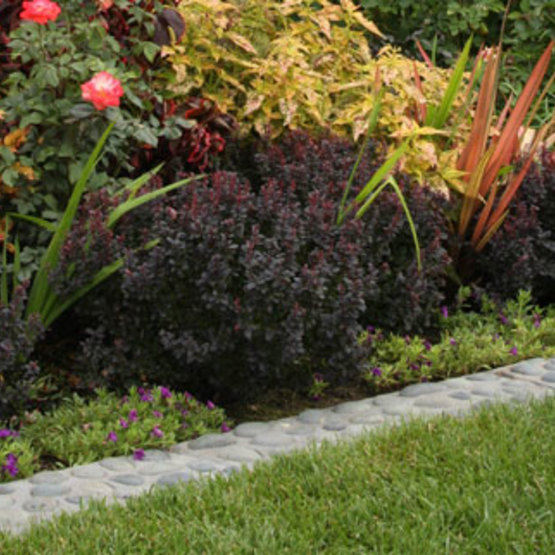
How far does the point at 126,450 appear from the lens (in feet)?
12.4

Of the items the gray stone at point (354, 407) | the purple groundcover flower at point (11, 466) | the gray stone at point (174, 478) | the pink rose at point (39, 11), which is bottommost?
the gray stone at point (354, 407)

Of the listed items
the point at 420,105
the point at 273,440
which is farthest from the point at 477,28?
the point at 273,440

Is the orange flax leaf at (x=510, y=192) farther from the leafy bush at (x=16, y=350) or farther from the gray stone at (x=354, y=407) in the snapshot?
the leafy bush at (x=16, y=350)

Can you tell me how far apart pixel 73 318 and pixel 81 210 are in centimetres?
55

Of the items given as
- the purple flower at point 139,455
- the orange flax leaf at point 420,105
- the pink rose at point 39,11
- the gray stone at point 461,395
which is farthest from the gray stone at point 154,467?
the orange flax leaf at point 420,105

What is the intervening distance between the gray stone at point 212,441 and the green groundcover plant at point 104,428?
6 centimetres

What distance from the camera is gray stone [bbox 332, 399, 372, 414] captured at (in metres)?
4.29

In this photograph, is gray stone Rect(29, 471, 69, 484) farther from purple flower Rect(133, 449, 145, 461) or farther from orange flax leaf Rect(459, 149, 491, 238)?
orange flax leaf Rect(459, 149, 491, 238)

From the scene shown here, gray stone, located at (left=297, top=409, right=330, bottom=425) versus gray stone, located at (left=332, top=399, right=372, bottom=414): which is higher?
gray stone, located at (left=297, top=409, right=330, bottom=425)

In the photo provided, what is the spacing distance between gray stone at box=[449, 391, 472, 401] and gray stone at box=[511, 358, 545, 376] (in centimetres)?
42

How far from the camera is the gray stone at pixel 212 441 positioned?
12.9ft

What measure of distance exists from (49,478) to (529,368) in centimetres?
232

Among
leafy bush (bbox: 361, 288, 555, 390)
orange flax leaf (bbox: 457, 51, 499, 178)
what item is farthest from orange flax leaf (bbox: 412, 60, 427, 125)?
leafy bush (bbox: 361, 288, 555, 390)

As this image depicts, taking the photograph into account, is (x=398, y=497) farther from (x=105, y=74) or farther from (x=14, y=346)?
(x=105, y=74)
